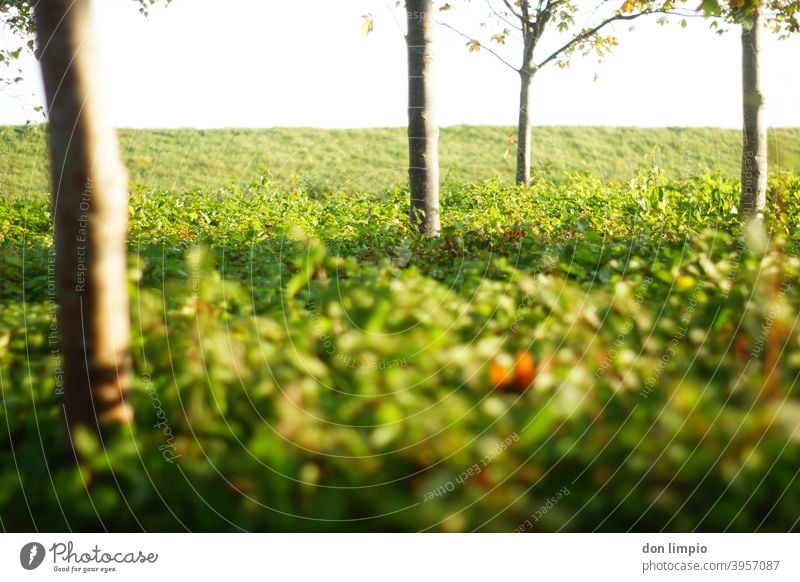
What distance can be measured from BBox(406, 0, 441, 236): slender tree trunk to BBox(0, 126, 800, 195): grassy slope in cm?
39

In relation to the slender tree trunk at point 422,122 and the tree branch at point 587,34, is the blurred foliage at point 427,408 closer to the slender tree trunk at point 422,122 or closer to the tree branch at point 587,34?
the slender tree trunk at point 422,122

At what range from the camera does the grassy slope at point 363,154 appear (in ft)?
20.4

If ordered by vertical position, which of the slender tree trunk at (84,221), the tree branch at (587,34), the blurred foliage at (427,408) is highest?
the tree branch at (587,34)

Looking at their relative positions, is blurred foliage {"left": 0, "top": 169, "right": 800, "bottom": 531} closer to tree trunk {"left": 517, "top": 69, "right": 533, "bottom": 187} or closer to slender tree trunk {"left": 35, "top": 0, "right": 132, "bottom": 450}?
slender tree trunk {"left": 35, "top": 0, "right": 132, "bottom": 450}

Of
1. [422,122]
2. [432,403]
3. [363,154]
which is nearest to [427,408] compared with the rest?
[432,403]

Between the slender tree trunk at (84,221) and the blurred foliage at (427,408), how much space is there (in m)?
0.13

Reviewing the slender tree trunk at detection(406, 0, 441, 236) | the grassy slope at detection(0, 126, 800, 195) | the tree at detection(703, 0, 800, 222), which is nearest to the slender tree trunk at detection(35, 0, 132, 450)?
the grassy slope at detection(0, 126, 800, 195)

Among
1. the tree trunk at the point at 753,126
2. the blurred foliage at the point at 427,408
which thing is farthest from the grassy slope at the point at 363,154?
the blurred foliage at the point at 427,408

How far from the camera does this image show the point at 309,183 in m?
8.93

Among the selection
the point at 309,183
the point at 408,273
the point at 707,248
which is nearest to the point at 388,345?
the point at 408,273

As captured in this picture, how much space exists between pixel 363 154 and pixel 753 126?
9643mm

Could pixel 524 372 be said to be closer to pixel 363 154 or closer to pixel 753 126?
pixel 753 126

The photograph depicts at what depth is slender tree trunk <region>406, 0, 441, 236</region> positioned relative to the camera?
5.05 meters

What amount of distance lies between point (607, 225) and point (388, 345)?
4.39m
